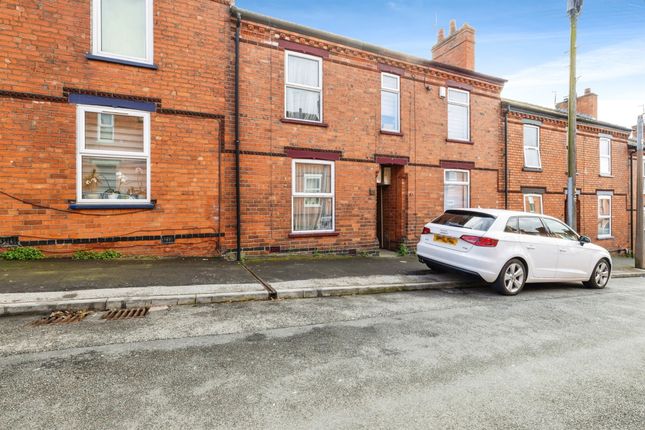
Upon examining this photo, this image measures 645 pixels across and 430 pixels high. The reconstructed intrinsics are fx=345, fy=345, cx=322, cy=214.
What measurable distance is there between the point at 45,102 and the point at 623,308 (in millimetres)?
11423

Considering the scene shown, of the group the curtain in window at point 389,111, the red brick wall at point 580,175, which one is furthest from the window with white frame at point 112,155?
the red brick wall at point 580,175

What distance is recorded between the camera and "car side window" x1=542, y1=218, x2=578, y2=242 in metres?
7.09

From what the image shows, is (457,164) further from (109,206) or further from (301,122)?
(109,206)

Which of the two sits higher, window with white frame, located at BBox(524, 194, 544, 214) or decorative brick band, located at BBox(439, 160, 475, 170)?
decorative brick band, located at BBox(439, 160, 475, 170)

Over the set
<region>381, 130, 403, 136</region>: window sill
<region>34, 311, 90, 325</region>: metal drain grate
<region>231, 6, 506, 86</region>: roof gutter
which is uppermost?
<region>231, 6, 506, 86</region>: roof gutter

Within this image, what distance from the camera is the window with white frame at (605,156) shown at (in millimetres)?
16750

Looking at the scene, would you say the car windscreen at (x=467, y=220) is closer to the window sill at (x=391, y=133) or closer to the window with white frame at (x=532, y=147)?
the window sill at (x=391, y=133)

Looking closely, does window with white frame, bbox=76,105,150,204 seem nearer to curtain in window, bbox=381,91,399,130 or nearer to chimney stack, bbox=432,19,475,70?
curtain in window, bbox=381,91,399,130

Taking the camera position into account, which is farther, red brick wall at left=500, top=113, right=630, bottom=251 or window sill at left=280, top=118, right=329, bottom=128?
red brick wall at left=500, top=113, right=630, bottom=251

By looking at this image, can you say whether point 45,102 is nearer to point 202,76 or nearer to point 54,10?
point 54,10

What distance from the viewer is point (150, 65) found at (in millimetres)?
7680

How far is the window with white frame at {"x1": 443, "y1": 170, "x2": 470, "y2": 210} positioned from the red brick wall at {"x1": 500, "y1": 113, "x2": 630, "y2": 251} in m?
2.42

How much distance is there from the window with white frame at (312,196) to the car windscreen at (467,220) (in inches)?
138

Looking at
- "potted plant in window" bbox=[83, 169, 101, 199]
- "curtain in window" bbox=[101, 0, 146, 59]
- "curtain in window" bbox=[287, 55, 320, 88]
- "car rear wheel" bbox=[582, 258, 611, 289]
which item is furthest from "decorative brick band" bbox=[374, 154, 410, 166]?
"potted plant in window" bbox=[83, 169, 101, 199]
